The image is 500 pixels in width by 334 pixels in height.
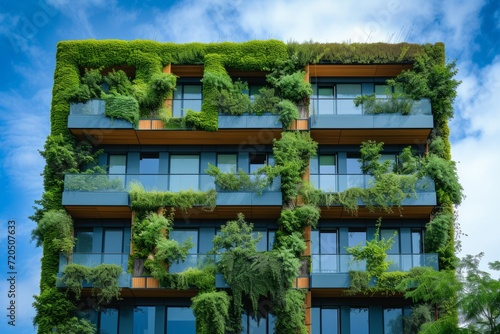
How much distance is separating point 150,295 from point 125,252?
2.44 metres

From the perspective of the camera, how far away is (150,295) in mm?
47719

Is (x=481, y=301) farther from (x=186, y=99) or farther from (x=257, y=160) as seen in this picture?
(x=186, y=99)

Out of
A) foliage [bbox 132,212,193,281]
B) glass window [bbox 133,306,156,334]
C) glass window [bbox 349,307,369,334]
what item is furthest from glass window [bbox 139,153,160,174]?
glass window [bbox 349,307,369,334]

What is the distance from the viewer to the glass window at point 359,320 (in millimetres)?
47688

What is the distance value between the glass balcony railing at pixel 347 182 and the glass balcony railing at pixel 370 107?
293 centimetres

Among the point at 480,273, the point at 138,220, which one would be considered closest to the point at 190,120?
the point at 138,220

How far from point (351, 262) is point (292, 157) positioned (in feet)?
18.1

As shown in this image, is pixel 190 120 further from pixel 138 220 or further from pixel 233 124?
pixel 138 220

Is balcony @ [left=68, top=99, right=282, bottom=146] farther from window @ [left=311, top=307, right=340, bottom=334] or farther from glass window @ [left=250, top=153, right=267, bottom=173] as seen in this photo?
window @ [left=311, top=307, right=340, bottom=334]

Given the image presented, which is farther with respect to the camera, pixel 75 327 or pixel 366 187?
pixel 366 187

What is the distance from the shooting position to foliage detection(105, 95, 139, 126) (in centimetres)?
4847

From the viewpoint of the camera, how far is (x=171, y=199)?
156 feet

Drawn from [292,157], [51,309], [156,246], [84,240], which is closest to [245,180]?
[292,157]

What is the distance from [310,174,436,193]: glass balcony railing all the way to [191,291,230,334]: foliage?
7.33 metres
